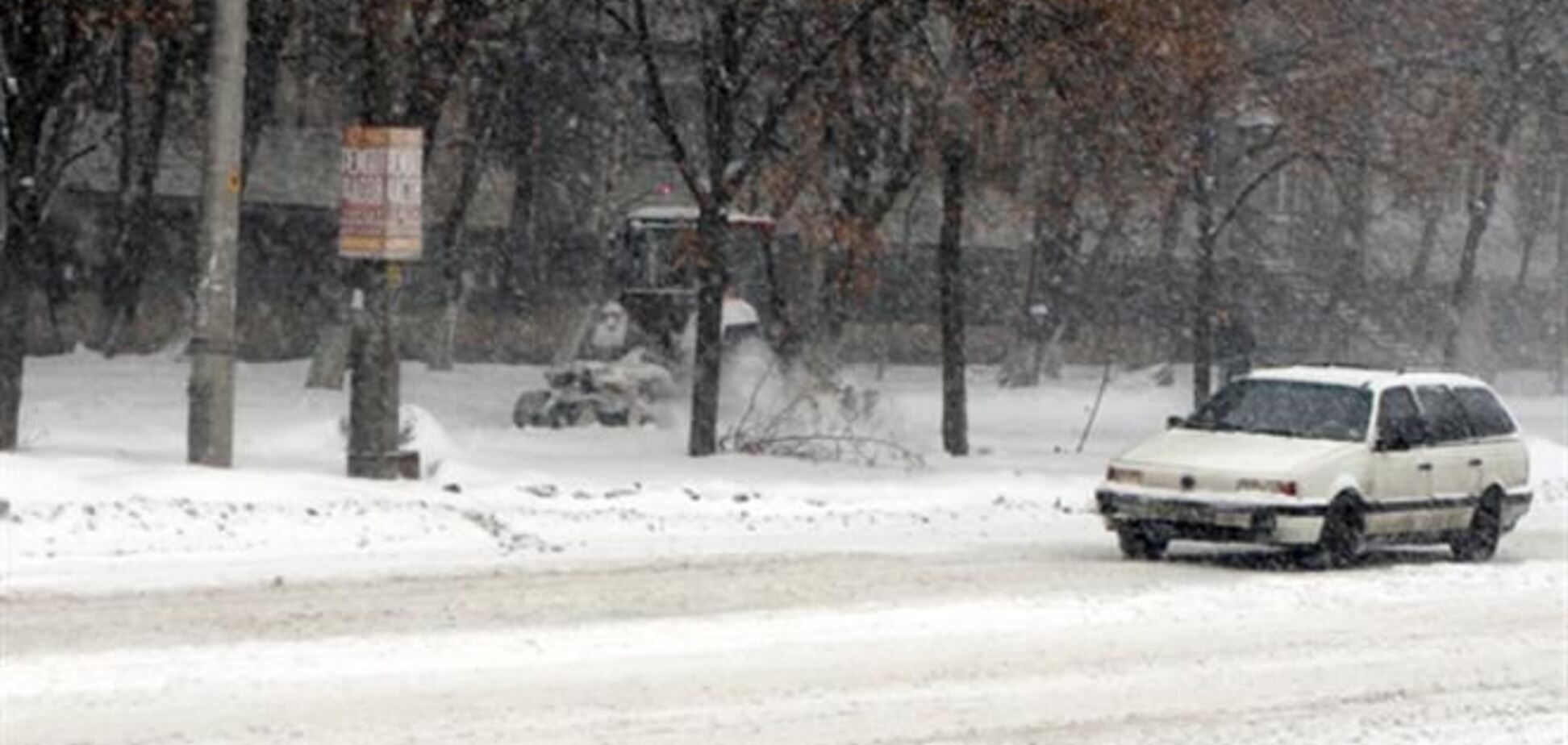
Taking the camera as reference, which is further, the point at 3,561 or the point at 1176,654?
the point at 3,561

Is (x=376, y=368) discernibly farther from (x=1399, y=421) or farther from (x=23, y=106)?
(x=1399, y=421)

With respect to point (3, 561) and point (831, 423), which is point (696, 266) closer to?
point (831, 423)

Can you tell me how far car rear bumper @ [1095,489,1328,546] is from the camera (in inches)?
816

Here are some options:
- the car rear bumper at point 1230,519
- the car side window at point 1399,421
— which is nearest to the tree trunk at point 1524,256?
the car side window at point 1399,421

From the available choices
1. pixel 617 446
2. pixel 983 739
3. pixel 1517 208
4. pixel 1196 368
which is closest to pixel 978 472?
pixel 617 446

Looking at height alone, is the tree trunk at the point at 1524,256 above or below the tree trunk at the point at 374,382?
above

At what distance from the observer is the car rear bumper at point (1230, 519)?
68.0 ft

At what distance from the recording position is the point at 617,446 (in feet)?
98.8

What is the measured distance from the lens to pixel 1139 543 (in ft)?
70.4

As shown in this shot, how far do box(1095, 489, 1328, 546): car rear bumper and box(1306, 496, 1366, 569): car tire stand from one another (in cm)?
15

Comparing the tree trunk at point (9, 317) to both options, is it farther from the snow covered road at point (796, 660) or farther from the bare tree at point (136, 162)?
the bare tree at point (136, 162)

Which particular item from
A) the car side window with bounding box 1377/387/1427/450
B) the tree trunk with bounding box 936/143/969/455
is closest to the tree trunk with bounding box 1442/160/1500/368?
the tree trunk with bounding box 936/143/969/455

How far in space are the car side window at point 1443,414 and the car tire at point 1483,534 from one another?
1.72ft

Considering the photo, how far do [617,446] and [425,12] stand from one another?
4.84 m
